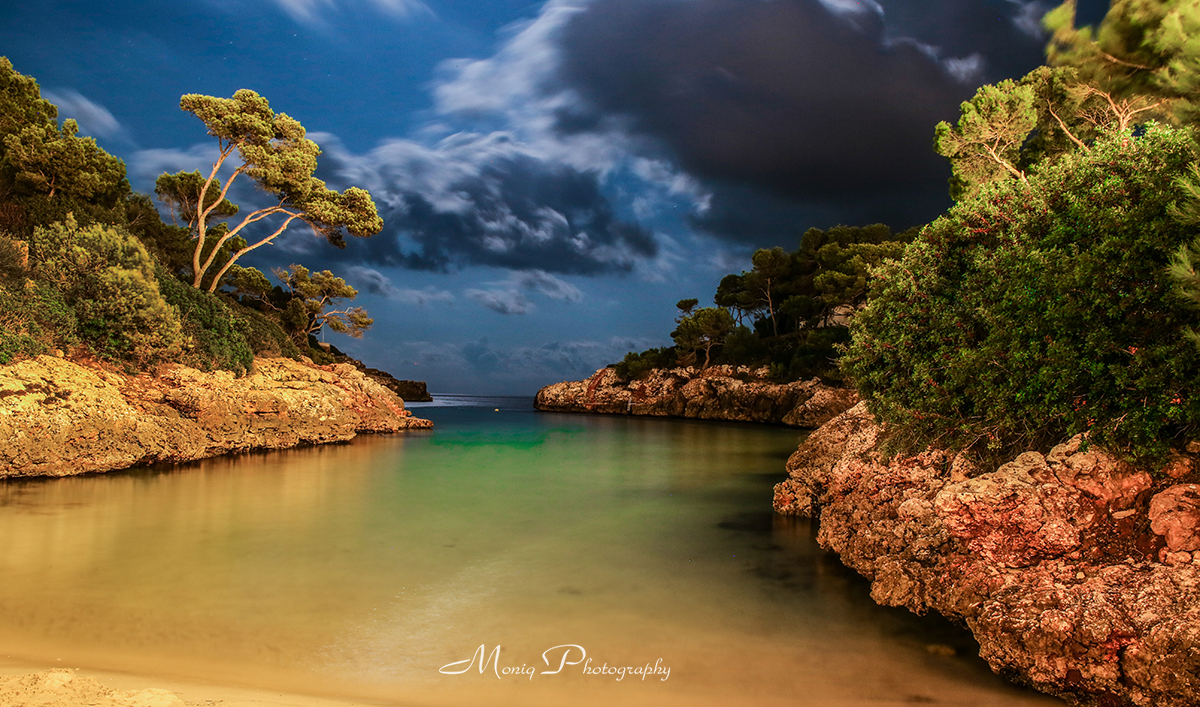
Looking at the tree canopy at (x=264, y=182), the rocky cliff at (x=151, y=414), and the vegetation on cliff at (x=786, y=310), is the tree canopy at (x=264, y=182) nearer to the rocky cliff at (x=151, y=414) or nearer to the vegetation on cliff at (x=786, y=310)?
the rocky cliff at (x=151, y=414)

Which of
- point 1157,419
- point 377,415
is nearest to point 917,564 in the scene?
point 1157,419

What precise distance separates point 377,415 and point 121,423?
36.7ft

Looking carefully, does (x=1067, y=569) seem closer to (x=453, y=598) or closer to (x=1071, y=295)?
(x=1071, y=295)

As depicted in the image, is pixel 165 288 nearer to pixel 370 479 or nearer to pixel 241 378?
pixel 241 378

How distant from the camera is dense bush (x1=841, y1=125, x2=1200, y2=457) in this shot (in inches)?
150

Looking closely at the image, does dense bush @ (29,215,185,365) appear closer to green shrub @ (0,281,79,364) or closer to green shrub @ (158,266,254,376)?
green shrub @ (0,281,79,364)

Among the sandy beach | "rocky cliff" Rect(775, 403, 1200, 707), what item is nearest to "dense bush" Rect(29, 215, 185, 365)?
the sandy beach

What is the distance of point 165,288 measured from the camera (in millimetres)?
15453

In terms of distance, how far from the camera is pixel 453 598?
5.51 metres

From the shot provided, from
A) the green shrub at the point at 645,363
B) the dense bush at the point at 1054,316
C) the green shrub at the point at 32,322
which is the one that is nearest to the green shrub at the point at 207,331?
the green shrub at the point at 32,322

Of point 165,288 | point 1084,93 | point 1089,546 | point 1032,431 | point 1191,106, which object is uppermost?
point 1084,93

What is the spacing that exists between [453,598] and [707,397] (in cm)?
3665

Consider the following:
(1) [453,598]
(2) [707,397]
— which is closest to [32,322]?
(1) [453,598]

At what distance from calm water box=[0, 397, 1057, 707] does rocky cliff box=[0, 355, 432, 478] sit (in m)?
0.80
